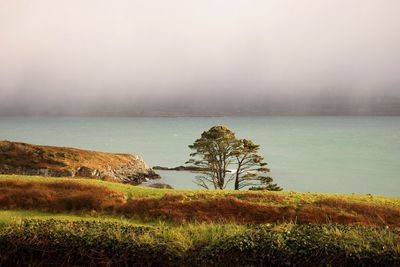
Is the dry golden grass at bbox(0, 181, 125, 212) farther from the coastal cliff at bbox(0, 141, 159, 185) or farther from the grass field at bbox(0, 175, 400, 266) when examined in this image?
the coastal cliff at bbox(0, 141, 159, 185)

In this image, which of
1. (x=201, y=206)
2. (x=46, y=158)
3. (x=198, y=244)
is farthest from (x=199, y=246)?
(x=46, y=158)

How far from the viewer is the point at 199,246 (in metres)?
14.2

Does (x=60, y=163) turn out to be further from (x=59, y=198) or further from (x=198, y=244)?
(x=198, y=244)

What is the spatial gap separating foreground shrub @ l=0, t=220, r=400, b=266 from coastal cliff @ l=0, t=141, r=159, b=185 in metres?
71.3

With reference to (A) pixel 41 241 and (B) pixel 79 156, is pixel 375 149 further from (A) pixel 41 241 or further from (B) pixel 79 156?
(A) pixel 41 241

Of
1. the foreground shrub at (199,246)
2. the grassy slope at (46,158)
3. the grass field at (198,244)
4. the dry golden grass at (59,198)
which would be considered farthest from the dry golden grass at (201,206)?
the grassy slope at (46,158)

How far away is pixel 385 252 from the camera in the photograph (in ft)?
43.8

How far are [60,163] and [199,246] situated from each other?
78383mm

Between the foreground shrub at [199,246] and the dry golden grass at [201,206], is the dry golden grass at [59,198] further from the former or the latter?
the foreground shrub at [199,246]

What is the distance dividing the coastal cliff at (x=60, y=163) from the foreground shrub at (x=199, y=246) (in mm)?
71343

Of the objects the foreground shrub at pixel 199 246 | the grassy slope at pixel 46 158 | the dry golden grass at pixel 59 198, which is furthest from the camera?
the grassy slope at pixel 46 158

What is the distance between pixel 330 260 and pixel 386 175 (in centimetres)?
12084

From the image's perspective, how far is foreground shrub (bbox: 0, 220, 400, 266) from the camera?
44.1ft

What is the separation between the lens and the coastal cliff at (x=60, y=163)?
3255 inches
